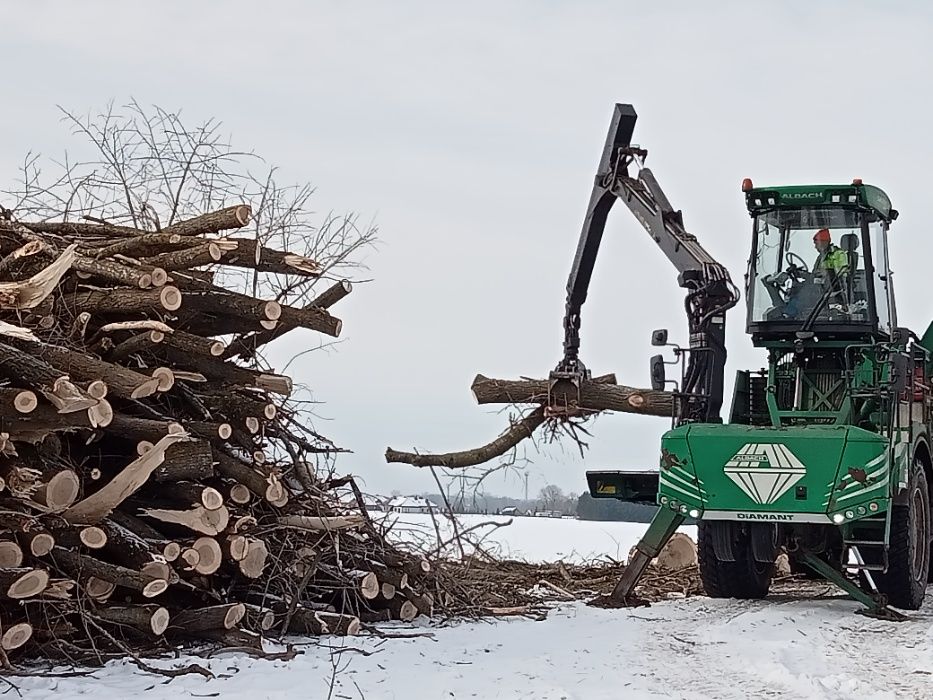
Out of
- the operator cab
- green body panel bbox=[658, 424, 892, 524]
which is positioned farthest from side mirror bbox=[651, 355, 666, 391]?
the operator cab

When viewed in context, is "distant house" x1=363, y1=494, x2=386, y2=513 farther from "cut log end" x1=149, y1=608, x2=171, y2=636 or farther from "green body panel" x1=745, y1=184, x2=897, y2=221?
"green body panel" x1=745, y1=184, x2=897, y2=221

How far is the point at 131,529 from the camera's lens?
7.29m

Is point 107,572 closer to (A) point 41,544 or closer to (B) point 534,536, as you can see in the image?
(A) point 41,544

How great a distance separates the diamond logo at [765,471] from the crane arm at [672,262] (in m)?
1.05

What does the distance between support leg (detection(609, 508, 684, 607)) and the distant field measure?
104 centimetres

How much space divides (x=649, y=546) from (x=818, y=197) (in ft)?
10.8

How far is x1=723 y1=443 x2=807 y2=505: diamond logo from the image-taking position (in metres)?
9.41

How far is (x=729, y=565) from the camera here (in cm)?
1062

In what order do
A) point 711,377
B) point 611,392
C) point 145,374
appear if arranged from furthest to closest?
point 611,392 → point 711,377 → point 145,374

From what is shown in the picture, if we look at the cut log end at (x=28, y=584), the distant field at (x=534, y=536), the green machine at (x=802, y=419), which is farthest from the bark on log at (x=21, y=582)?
the green machine at (x=802, y=419)

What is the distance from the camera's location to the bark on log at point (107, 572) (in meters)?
6.82

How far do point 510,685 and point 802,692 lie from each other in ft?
5.10

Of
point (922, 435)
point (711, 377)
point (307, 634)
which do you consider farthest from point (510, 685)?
point (922, 435)

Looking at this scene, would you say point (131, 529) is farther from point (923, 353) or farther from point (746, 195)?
point (923, 353)
